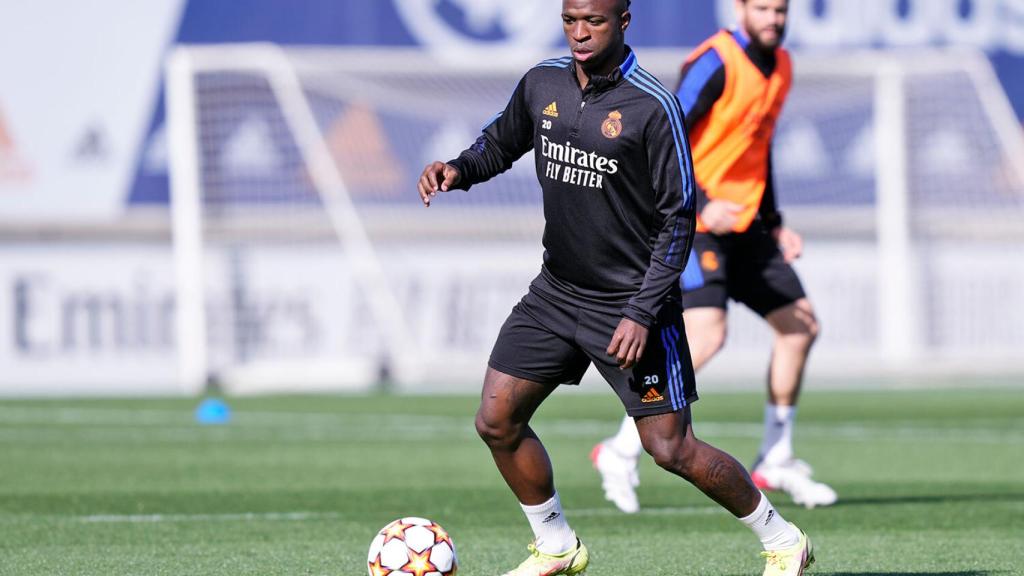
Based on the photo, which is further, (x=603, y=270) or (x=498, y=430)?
(x=498, y=430)

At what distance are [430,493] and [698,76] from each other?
272 cm

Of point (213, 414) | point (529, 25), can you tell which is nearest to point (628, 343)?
point (213, 414)

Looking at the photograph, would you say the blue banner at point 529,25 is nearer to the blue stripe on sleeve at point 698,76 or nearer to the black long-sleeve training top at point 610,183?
the blue stripe on sleeve at point 698,76

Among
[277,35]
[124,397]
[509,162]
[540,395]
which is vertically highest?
[509,162]

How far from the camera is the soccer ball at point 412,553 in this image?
550 cm

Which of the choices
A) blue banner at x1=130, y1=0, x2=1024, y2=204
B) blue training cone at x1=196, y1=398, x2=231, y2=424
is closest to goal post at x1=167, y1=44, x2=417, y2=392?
blue banner at x1=130, y1=0, x2=1024, y2=204

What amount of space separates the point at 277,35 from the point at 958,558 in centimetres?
1679

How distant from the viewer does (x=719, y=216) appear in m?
7.84

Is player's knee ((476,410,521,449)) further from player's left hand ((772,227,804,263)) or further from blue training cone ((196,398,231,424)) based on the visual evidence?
blue training cone ((196,398,231,424))

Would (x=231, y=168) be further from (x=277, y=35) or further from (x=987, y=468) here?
(x=987, y=468)

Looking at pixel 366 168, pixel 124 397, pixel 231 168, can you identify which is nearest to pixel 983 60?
pixel 366 168

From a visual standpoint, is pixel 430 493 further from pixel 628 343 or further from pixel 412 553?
pixel 628 343

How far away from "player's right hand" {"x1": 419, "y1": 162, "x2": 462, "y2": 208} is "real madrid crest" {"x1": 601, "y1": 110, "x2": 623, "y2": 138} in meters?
0.56

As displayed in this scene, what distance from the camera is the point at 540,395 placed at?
18.7 ft
